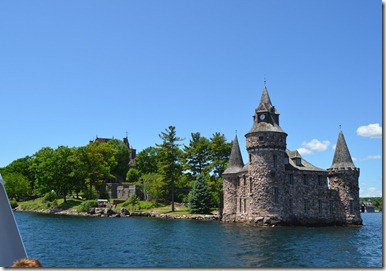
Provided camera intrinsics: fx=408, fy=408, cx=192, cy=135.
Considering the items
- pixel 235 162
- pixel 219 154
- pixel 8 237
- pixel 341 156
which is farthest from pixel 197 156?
pixel 8 237

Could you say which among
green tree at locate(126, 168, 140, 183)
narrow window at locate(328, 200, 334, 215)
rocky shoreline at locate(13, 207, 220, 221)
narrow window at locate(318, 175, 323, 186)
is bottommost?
rocky shoreline at locate(13, 207, 220, 221)

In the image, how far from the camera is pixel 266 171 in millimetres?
44781

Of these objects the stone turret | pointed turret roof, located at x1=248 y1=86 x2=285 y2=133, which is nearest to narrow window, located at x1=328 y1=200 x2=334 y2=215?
pointed turret roof, located at x1=248 y1=86 x2=285 y2=133

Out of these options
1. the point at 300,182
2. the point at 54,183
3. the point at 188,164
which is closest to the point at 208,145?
the point at 188,164

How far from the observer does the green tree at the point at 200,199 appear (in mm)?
57062

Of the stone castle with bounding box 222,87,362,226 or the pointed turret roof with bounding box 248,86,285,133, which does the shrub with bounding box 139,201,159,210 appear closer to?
the stone castle with bounding box 222,87,362,226

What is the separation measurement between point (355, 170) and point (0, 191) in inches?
1791

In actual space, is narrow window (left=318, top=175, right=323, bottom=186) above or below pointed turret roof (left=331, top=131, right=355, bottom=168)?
below

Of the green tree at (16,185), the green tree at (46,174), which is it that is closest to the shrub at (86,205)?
the green tree at (46,174)

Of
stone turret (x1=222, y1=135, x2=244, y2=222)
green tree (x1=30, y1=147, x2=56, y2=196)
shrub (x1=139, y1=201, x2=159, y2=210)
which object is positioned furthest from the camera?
green tree (x1=30, y1=147, x2=56, y2=196)

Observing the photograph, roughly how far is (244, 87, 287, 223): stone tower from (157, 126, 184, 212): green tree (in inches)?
839

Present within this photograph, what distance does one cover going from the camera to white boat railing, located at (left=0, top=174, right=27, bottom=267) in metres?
9.55

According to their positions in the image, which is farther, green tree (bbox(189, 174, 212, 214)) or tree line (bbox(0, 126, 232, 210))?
tree line (bbox(0, 126, 232, 210))

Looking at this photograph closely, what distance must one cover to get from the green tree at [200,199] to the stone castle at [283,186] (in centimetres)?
662
